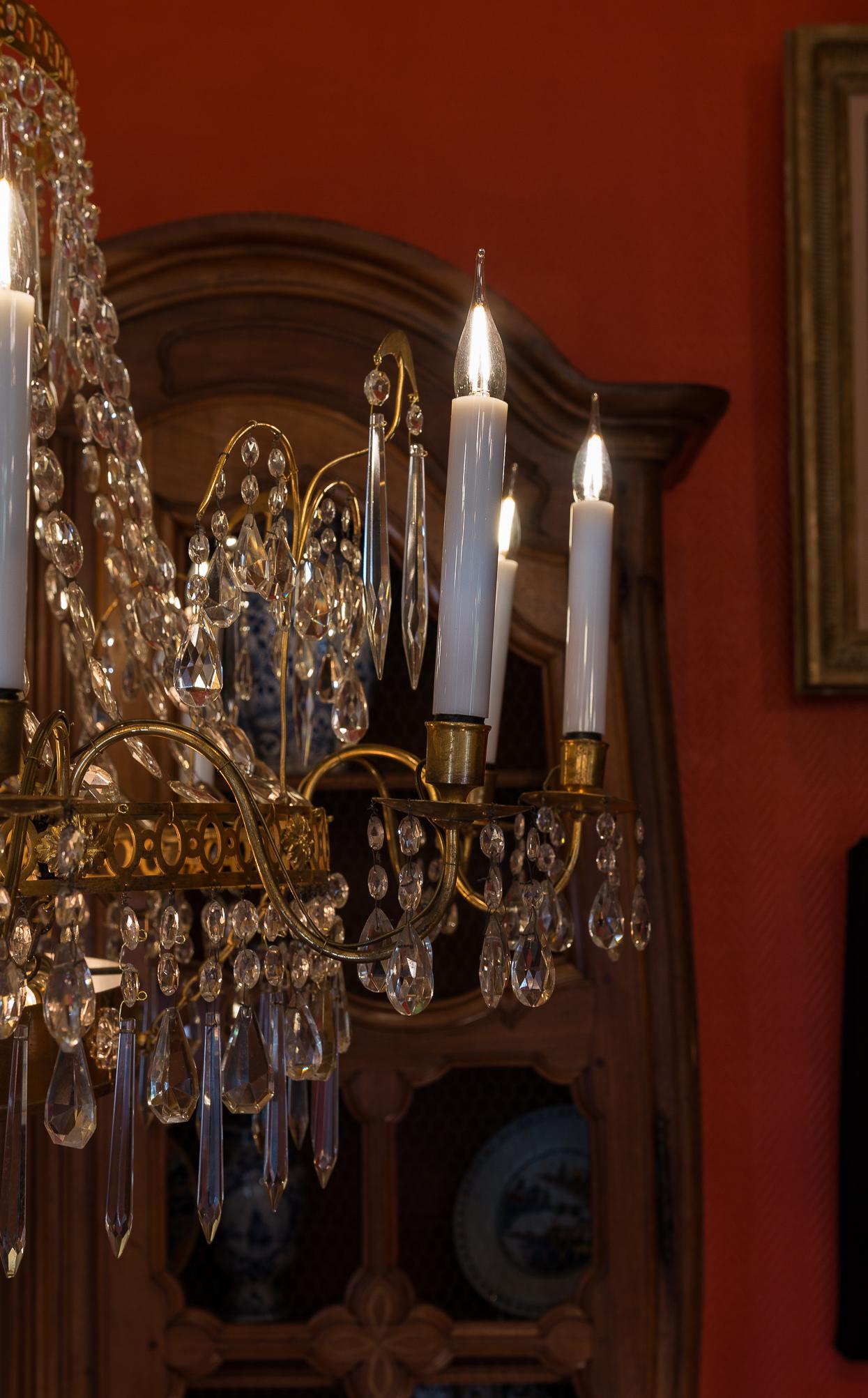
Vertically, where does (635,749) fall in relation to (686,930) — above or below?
above

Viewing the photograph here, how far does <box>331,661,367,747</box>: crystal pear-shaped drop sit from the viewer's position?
2.35 feet

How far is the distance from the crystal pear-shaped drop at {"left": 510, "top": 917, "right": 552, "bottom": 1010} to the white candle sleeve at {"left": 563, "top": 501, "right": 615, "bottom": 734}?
0.50 ft

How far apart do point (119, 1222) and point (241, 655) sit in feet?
1.50

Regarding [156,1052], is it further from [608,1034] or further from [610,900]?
[608,1034]

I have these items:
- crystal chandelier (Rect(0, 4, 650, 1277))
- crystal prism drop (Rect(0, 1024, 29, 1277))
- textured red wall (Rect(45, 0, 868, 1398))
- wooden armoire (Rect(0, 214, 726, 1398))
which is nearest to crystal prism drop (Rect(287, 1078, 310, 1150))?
crystal chandelier (Rect(0, 4, 650, 1277))

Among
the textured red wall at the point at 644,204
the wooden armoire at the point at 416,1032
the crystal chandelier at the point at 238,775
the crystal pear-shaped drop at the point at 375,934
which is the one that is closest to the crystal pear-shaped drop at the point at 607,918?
the crystal chandelier at the point at 238,775

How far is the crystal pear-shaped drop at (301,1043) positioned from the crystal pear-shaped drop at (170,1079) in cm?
5

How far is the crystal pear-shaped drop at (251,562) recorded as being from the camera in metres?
0.67

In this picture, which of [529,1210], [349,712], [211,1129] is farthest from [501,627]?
[529,1210]

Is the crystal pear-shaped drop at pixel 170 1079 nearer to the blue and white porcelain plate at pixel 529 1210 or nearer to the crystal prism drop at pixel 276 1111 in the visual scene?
the crystal prism drop at pixel 276 1111

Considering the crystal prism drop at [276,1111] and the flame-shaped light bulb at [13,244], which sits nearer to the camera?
the flame-shaped light bulb at [13,244]

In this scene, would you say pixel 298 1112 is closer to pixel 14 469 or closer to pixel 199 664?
pixel 199 664

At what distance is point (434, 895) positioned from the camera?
1.90 feet

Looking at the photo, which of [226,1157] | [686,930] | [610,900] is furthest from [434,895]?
[226,1157]
